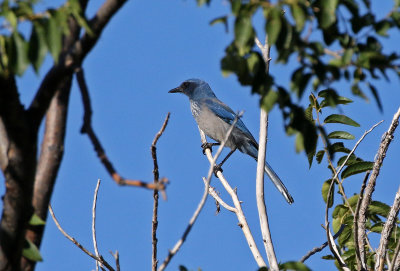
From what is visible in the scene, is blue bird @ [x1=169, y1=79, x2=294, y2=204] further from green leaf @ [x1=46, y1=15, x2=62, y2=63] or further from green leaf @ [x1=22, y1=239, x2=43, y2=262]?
green leaf @ [x1=46, y1=15, x2=62, y2=63]

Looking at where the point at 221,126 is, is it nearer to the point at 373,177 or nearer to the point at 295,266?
the point at 373,177

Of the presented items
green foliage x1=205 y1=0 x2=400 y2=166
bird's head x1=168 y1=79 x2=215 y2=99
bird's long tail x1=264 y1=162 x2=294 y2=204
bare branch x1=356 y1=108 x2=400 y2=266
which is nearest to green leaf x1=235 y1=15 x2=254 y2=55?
green foliage x1=205 y1=0 x2=400 y2=166

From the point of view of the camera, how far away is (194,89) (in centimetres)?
1090

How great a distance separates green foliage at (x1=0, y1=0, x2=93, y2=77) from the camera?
2.48m

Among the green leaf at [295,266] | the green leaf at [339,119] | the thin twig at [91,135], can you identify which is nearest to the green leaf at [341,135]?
the green leaf at [339,119]

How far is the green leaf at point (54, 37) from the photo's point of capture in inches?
97.7

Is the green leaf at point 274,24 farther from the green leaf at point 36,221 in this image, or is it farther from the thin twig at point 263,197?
the thin twig at point 263,197

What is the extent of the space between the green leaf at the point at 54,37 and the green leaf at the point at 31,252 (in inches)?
39.5

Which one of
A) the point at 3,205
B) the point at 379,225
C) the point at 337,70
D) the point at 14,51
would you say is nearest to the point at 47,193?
the point at 3,205

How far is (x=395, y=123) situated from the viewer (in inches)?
183

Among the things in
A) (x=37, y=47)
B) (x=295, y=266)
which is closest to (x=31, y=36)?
(x=37, y=47)

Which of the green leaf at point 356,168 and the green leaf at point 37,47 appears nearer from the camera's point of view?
the green leaf at point 37,47

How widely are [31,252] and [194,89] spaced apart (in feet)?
26.2

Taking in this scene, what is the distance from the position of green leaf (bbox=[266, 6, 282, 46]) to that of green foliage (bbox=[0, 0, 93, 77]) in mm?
728
